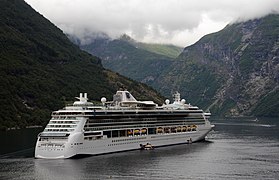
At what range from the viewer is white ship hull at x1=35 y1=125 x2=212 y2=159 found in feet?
370

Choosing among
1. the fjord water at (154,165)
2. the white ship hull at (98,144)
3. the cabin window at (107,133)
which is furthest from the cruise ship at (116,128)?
the fjord water at (154,165)

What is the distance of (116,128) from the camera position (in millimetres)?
129375

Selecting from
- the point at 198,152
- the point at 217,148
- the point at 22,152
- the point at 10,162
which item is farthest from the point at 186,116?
the point at 10,162

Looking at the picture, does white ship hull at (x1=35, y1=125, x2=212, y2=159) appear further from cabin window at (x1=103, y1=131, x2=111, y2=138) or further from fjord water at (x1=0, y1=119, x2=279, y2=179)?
fjord water at (x1=0, y1=119, x2=279, y2=179)

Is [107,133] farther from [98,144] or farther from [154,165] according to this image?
[154,165]

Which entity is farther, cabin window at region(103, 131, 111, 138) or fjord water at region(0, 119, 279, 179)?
cabin window at region(103, 131, 111, 138)

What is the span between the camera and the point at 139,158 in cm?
11719

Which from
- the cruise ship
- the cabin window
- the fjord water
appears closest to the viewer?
the fjord water

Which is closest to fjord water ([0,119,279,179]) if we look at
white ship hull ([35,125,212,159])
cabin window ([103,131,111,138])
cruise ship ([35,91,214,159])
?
white ship hull ([35,125,212,159])

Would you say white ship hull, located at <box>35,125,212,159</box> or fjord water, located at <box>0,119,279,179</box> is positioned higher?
white ship hull, located at <box>35,125,212,159</box>

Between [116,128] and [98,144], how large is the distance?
964 centimetres

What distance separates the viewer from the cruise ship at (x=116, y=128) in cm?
11419

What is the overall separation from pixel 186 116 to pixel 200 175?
6478 cm

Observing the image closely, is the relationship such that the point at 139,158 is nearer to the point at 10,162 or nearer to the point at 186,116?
the point at 10,162
